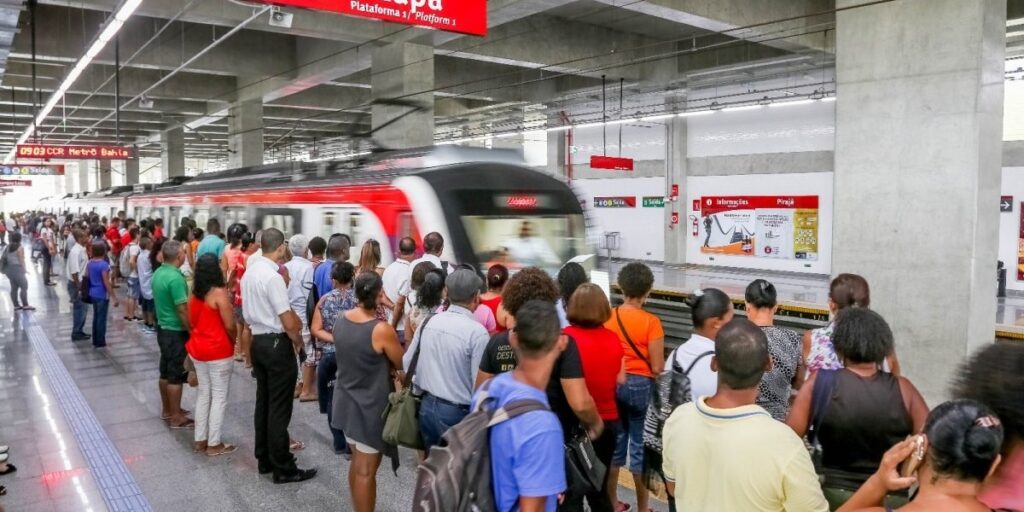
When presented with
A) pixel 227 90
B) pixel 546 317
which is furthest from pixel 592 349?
pixel 227 90

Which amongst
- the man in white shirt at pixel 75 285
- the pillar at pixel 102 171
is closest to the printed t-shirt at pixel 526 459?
the man in white shirt at pixel 75 285

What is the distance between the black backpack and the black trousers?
9.09ft

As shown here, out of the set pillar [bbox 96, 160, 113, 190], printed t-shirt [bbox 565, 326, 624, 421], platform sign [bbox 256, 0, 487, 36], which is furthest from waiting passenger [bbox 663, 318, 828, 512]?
pillar [bbox 96, 160, 113, 190]

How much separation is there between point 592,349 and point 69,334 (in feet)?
31.9

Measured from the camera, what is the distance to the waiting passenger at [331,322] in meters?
4.90

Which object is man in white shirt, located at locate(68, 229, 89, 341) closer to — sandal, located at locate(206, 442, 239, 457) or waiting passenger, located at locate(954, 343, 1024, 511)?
sandal, located at locate(206, 442, 239, 457)

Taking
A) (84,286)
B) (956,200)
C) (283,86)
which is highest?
(283,86)

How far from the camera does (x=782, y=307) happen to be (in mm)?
12469

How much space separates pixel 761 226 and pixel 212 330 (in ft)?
60.2

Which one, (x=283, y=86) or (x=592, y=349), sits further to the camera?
(x=283, y=86)

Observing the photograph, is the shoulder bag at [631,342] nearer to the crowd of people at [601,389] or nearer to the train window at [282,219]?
the crowd of people at [601,389]

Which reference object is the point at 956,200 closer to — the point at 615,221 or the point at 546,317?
the point at 546,317

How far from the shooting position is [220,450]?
537 centimetres

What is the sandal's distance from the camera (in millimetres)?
5336
